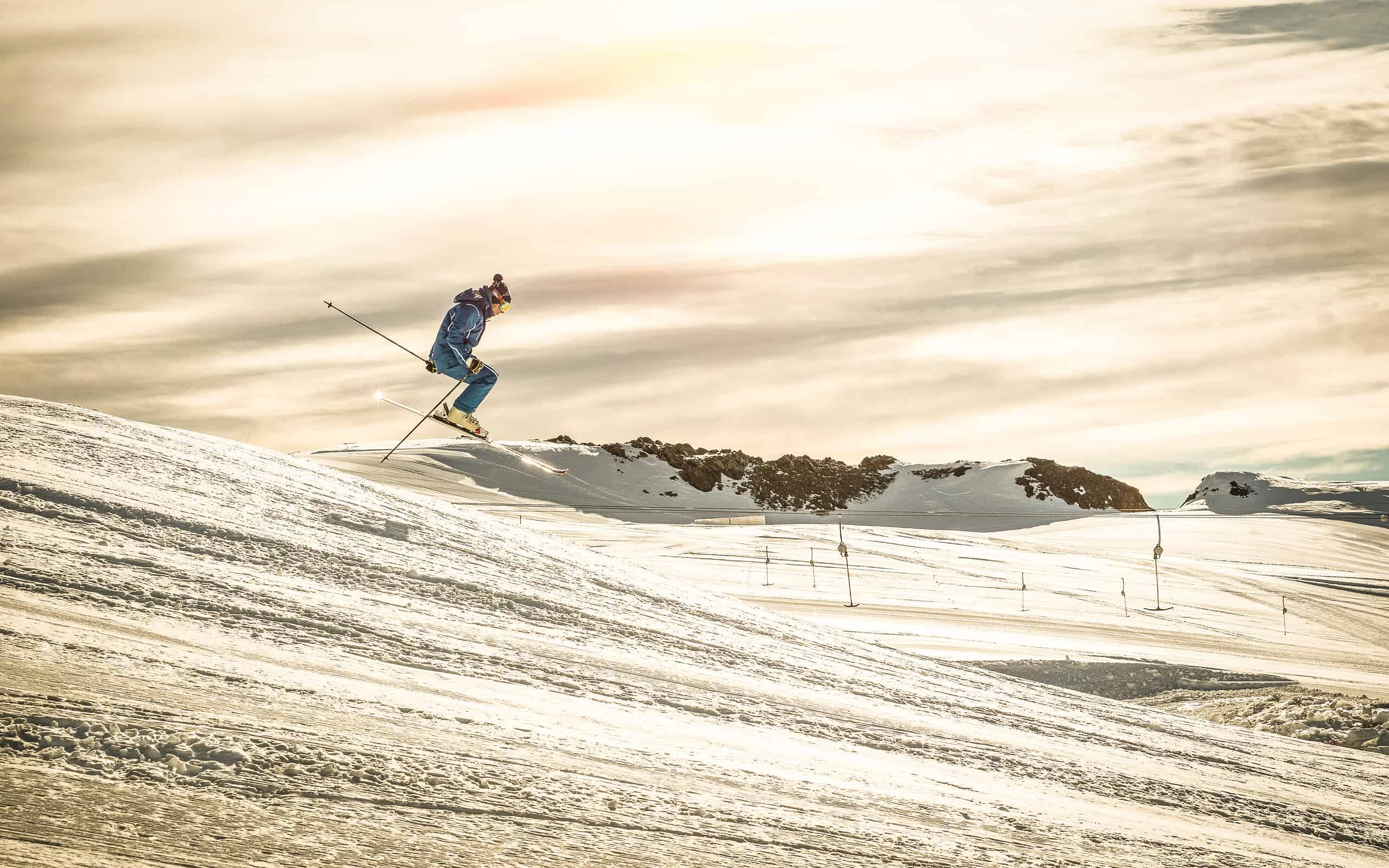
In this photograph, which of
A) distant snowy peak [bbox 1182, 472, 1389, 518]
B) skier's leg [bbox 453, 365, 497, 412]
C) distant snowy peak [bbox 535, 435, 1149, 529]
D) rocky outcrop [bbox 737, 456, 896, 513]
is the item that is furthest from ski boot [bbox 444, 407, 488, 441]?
rocky outcrop [bbox 737, 456, 896, 513]

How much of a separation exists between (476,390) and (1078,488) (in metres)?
112

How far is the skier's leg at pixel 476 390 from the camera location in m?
17.4

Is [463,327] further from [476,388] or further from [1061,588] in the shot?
[1061,588]

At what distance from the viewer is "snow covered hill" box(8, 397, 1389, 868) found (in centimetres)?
481

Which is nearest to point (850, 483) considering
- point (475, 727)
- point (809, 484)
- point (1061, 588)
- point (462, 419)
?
point (809, 484)

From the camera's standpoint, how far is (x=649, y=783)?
5.93 metres

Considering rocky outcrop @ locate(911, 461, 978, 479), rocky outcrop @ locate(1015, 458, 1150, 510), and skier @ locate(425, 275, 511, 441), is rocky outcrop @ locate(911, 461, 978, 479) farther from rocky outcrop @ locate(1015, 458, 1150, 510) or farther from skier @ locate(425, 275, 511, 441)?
skier @ locate(425, 275, 511, 441)

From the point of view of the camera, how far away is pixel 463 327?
16.0m

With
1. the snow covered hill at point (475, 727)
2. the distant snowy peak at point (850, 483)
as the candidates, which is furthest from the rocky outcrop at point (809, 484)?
the snow covered hill at point (475, 727)

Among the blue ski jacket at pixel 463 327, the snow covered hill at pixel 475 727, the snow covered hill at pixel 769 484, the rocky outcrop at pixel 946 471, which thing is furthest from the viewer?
the rocky outcrop at pixel 946 471

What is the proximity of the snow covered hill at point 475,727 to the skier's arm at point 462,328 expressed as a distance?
14.3 feet

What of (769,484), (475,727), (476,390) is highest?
(476,390)

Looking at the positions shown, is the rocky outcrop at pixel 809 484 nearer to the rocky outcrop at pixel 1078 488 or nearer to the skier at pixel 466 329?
the rocky outcrop at pixel 1078 488

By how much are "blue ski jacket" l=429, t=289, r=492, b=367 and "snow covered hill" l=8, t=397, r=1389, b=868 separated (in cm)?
437
